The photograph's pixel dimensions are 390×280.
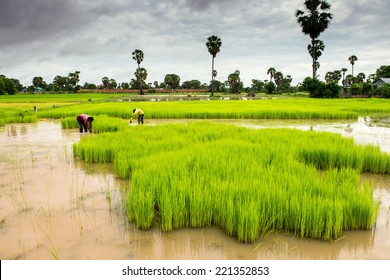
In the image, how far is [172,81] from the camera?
90.7 metres

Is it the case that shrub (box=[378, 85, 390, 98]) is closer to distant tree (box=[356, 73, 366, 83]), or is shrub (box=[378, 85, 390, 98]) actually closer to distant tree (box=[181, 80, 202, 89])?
distant tree (box=[356, 73, 366, 83])

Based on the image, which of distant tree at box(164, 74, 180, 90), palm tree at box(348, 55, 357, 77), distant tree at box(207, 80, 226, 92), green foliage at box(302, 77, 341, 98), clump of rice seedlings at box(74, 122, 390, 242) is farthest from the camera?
distant tree at box(164, 74, 180, 90)

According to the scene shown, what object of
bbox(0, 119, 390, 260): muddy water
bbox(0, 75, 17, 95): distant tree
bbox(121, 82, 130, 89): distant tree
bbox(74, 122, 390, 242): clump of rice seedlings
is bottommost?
bbox(0, 119, 390, 260): muddy water

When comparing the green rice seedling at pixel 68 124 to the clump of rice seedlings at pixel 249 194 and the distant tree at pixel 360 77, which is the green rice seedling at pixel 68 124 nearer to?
the clump of rice seedlings at pixel 249 194

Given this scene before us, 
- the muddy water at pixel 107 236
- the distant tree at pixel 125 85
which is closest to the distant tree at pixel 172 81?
the distant tree at pixel 125 85

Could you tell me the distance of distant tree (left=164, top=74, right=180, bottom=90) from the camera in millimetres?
91312

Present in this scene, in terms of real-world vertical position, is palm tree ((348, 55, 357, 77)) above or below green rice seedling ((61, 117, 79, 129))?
above

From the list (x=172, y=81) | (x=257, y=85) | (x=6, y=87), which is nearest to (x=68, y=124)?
(x=6, y=87)

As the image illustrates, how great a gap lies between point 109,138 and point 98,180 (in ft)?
9.93

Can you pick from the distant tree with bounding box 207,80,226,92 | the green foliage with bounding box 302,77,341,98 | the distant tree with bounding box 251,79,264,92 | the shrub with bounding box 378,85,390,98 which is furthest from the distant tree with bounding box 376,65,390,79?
the distant tree with bounding box 207,80,226,92

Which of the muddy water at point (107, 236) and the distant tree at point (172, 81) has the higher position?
the distant tree at point (172, 81)

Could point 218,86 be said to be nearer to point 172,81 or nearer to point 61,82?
point 172,81

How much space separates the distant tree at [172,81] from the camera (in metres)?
91.3
